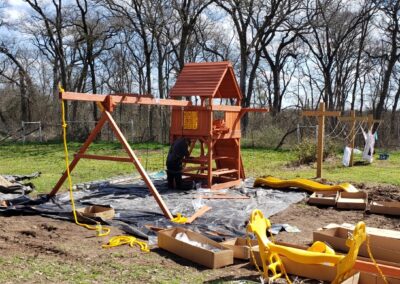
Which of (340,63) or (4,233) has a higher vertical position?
(340,63)

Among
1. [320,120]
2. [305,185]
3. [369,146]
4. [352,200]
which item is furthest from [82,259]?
[369,146]

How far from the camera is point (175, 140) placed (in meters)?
10.7

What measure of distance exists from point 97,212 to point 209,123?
12.2 ft

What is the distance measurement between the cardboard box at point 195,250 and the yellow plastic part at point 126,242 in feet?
0.70

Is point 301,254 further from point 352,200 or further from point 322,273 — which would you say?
point 352,200

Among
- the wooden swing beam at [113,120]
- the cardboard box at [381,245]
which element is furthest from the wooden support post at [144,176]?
the cardboard box at [381,245]

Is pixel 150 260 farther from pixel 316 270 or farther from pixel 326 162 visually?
pixel 326 162

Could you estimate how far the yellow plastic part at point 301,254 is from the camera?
369cm

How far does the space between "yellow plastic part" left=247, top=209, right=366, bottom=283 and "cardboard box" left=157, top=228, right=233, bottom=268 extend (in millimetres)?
585

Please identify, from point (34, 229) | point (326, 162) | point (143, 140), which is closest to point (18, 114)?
point (143, 140)

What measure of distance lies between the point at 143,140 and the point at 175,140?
19028 millimetres

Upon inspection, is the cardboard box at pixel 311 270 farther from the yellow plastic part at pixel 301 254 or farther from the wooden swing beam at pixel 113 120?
the wooden swing beam at pixel 113 120

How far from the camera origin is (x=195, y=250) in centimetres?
515

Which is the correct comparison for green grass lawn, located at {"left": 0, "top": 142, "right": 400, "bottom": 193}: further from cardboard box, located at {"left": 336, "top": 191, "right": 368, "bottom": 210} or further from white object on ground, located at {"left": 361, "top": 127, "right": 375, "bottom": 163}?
cardboard box, located at {"left": 336, "top": 191, "right": 368, "bottom": 210}
